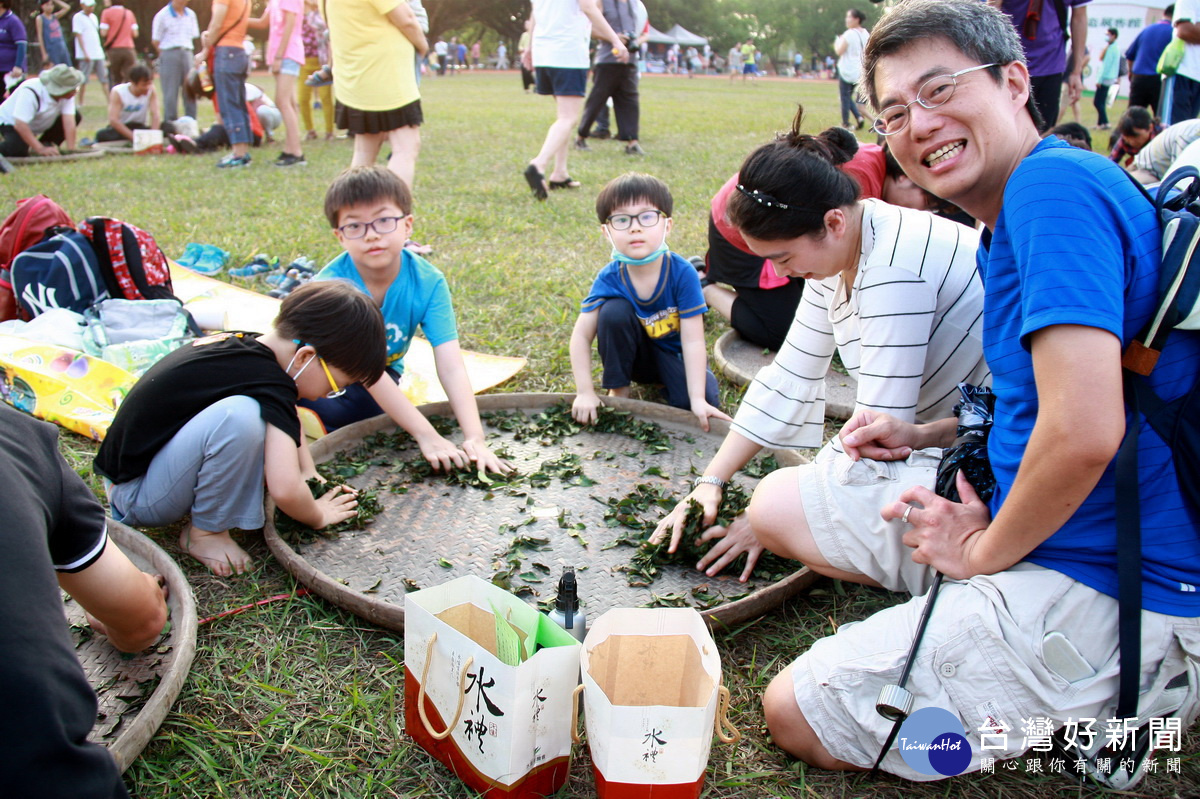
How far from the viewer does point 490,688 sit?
143 centimetres

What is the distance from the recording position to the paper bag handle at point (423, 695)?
147 centimetres

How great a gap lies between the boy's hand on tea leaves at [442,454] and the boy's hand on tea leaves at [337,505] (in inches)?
11.4

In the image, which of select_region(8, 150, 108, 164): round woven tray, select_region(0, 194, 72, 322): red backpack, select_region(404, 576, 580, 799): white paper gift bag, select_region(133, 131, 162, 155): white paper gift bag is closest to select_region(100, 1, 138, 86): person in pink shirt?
select_region(133, 131, 162, 155): white paper gift bag

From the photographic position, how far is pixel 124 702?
1822 millimetres

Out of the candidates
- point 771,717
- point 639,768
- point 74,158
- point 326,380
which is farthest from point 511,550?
point 74,158

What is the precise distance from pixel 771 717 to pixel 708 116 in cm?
1429

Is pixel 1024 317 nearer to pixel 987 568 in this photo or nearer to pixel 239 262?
pixel 987 568

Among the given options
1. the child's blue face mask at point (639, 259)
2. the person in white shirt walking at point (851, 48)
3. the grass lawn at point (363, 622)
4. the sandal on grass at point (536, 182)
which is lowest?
the grass lawn at point (363, 622)

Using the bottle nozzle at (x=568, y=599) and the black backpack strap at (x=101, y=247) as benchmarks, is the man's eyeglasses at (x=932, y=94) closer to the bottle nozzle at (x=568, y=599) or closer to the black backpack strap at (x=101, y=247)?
the bottle nozzle at (x=568, y=599)

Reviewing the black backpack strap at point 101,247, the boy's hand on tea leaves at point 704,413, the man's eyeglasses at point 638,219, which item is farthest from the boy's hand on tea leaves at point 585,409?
the black backpack strap at point 101,247

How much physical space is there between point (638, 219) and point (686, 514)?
3.87 feet

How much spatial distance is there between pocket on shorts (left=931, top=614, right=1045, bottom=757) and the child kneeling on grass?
1614 mm

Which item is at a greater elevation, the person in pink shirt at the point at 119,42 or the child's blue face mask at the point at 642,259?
the person in pink shirt at the point at 119,42

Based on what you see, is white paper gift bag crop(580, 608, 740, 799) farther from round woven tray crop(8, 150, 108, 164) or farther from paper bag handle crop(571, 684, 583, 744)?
round woven tray crop(8, 150, 108, 164)
